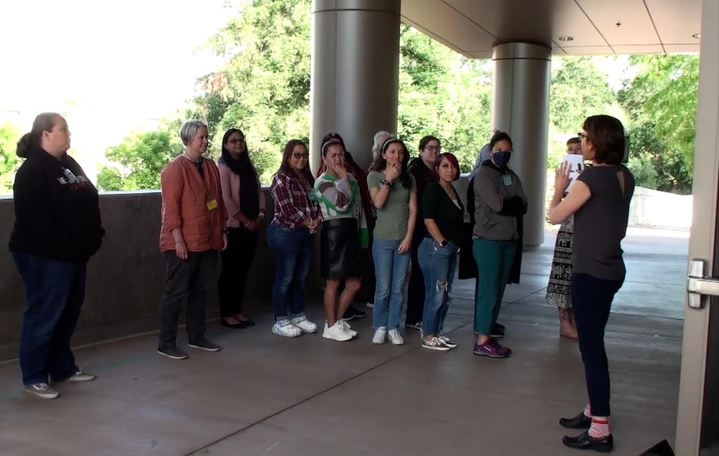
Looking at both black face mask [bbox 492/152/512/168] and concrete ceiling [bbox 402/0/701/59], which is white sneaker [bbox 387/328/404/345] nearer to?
black face mask [bbox 492/152/512/168]

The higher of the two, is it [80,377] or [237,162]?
[237,162]

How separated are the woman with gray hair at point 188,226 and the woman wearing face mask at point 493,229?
207 centimetres

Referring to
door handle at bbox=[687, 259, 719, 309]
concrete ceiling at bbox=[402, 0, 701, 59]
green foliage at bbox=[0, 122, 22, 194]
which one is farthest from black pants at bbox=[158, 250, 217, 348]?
green foliage at bbox=[0, 122, 22, 194]

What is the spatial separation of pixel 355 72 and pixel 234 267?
8.71 ft

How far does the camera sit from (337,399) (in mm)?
5148

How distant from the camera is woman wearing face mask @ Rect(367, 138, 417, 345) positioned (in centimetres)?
648

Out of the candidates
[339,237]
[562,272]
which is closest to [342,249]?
[339,237]

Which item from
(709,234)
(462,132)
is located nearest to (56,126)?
(709,234)

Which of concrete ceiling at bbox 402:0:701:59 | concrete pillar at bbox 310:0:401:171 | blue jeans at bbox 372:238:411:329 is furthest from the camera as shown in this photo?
concrete ceiling at bbox 402:0:701:59

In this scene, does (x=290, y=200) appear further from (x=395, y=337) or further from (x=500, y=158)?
(x=500, y=158)

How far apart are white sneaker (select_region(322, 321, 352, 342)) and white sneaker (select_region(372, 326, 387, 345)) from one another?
0.78 ft

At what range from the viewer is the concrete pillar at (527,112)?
14.5 m

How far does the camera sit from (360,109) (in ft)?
28.2

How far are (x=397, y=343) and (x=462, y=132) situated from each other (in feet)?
95.4
